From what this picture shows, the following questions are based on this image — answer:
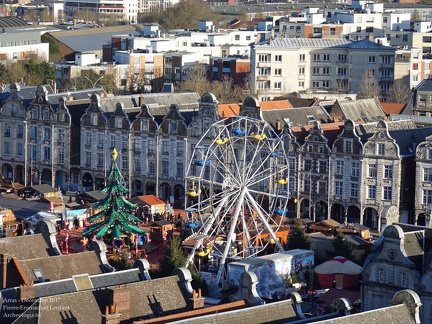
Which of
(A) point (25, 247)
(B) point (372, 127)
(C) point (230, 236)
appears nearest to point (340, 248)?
(C) point (230, 236)

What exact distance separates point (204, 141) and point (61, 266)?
37945mm

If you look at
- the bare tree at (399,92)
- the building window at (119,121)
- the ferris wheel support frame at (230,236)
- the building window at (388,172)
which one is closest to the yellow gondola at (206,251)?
the ferris wheel support frame at (230,236)

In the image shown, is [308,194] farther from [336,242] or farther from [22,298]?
[22,298]

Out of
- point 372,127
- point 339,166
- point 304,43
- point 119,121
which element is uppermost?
point 304,43

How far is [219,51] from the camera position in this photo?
152 meters

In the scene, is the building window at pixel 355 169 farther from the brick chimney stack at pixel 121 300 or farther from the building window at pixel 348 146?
the brick chimney stack at pixel 121 300

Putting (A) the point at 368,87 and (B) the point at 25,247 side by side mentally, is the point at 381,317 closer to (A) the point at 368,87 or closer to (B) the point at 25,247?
(B) the point at 25,247

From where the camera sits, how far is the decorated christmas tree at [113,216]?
7888cm

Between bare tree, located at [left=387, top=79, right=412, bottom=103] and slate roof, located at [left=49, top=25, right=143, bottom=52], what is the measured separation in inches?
1693

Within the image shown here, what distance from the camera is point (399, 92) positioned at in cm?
12494

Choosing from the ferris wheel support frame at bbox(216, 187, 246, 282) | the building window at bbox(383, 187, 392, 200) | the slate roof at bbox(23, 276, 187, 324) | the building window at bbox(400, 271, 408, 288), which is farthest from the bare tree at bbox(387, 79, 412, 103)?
the slate roof at bbox(23, 276, 187, 324)

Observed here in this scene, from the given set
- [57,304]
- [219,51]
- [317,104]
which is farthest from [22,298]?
[219,51]

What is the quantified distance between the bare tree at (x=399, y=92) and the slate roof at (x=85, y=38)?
141 feet

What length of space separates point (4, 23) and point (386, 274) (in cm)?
11625
